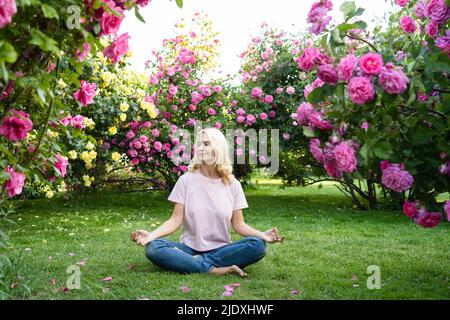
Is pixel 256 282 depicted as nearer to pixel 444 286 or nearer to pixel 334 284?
pixel 334 284

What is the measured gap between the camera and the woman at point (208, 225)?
338 centimetres

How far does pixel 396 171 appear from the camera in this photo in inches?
94.5

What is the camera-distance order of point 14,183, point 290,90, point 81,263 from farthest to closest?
point 290,90 < point 81,263 < point 14,183

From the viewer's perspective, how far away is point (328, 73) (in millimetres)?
2283

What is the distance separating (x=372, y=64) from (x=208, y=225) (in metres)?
1.74

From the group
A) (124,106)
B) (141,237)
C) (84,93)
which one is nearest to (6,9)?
(84,93)

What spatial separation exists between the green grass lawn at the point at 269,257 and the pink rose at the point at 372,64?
4.35ft

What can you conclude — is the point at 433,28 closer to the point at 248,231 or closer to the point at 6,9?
the point at 248,231

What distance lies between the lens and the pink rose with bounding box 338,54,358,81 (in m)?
2.24

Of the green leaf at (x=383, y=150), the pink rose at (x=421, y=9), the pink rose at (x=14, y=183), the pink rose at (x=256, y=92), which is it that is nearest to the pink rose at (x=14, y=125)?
the pink rose at (x=14, y=183)
